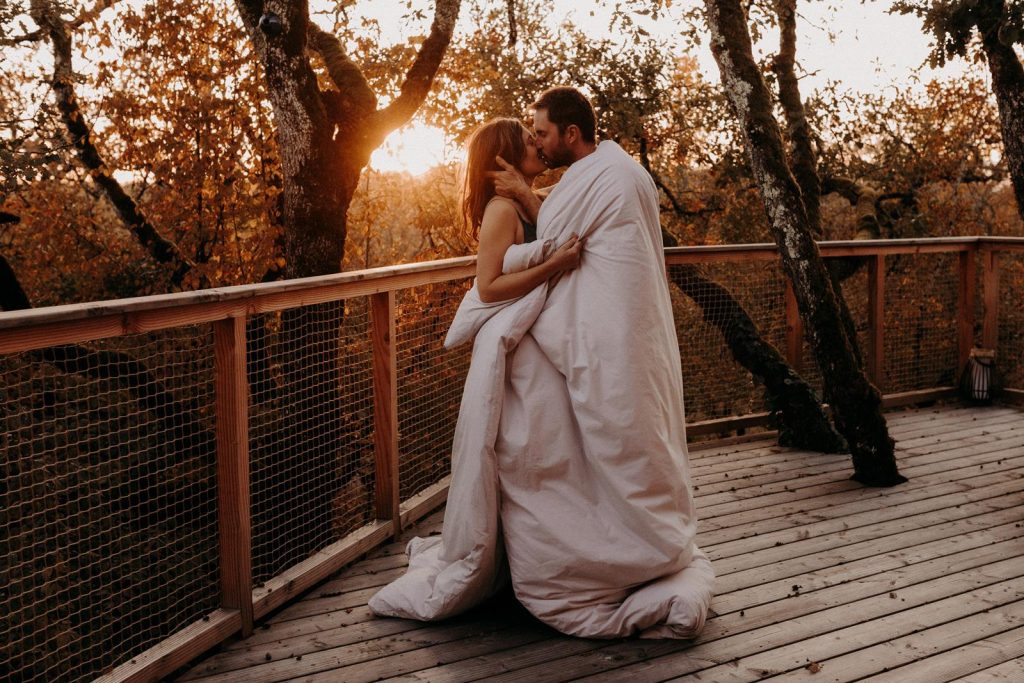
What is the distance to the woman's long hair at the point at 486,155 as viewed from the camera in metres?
3.32

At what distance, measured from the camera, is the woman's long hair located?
3320 millimetres

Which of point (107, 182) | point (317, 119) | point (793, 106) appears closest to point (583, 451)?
point (317, 119)

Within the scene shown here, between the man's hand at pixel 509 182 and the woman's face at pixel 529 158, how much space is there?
0.15ft

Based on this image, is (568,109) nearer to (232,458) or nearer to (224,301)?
(224,301)

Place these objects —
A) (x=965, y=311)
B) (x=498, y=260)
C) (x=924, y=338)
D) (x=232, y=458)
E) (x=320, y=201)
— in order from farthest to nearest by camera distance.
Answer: (x=320, y=201) → (x=924, y=338) → (x=965, y=311) → (x=498, y=260) → (x=232, y=458)

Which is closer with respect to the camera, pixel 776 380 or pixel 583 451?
pixel 583 451

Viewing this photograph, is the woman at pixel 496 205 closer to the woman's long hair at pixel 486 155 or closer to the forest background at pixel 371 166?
the woman's long hair at pixel 486 155

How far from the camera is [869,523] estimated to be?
4.23m

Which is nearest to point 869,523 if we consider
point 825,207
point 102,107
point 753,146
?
point 753,146

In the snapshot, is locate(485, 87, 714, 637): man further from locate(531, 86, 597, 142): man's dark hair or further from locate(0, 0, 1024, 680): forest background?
locate(0, 0, 1024, 680): forest background

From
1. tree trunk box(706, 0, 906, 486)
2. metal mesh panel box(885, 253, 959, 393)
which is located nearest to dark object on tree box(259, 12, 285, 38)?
tree trunk box(706, 0, 906, 486)

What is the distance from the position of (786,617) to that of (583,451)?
0.86 meters

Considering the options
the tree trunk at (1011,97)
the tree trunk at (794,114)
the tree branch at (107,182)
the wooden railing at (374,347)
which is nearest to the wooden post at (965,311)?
the wooden railing at (374,347)

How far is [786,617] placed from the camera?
3.19m
